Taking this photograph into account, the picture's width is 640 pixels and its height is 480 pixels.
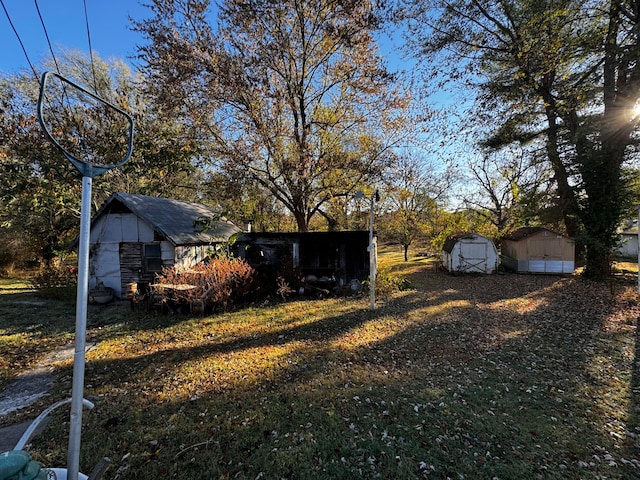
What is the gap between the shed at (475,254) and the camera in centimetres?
1659

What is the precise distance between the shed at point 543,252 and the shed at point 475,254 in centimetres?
135

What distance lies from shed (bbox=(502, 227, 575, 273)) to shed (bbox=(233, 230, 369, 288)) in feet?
33.6

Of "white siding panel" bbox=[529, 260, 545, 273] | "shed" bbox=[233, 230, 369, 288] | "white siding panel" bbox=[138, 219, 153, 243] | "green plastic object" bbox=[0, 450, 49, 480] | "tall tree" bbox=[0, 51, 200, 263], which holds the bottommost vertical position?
"white siding panel" bbox=[529, 260, 545, 273]

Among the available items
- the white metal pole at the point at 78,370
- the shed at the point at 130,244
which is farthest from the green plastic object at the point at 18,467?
the shed at the point at 130,244

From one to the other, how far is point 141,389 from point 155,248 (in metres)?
7.23

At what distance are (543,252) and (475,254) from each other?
3.39 m

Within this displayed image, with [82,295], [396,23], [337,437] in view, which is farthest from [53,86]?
[337,437]

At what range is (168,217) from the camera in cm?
1148

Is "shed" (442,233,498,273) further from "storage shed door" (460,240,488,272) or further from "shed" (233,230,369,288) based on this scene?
"shed" (233,230,369,288)

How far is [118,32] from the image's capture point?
11078 mm

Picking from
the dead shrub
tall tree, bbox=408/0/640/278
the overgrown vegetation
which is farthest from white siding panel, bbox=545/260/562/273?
the overgrown vegetation

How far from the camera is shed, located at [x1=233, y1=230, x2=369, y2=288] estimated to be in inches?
481

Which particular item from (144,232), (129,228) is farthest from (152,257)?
(129,228)

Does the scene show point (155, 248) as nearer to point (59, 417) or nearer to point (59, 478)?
point (59, 417)
